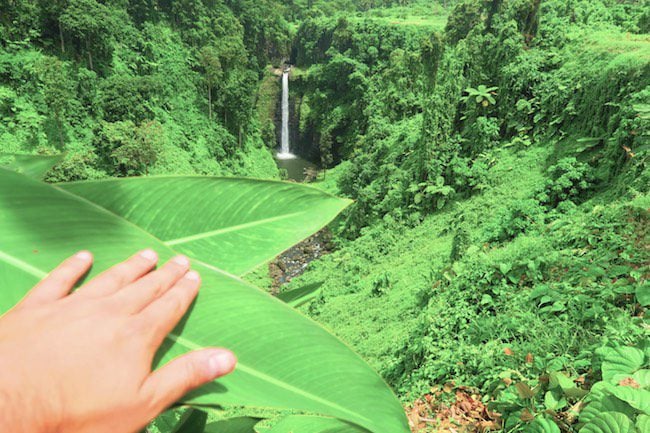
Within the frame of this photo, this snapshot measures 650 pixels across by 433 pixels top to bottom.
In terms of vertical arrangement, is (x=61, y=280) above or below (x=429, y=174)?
above

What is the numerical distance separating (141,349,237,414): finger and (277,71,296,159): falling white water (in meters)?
26.9

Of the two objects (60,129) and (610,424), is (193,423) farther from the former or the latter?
(60,129)

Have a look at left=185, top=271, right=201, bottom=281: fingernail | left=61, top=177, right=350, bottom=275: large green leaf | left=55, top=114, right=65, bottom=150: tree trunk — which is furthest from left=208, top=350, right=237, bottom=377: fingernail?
left=55, top=114, right=65, bottom=150: tree trunk

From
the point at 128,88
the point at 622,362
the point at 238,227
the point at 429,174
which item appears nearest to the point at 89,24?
the point at 128,88

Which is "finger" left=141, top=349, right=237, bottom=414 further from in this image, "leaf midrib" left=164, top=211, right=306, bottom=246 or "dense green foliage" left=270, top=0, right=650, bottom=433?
"dense green foliage" left=270, top=0, right=650, bottom=433

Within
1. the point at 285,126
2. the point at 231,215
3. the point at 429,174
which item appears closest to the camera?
the point at 231,215

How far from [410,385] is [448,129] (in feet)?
25.9

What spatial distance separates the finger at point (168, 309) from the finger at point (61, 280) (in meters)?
0.09

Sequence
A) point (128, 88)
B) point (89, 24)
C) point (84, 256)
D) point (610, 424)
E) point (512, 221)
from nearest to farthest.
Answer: point (84, 256), point (610, 424), point (512, 221), point (89, 24), point (128, 88)

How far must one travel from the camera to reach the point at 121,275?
0.44 m

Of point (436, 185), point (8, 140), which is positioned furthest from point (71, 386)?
point (8, 140)

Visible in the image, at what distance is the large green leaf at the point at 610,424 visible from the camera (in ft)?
5.05

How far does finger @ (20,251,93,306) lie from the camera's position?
0.40 m

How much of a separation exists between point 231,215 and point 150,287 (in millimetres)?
187
